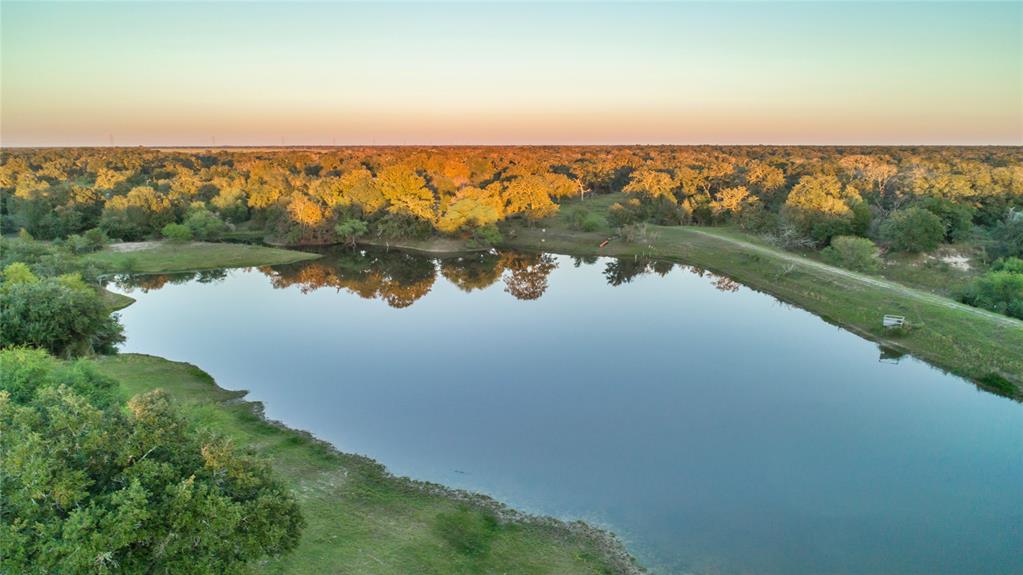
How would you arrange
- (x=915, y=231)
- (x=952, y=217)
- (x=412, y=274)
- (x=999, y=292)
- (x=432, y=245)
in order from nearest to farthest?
(x=999, y=292)
(x=915, y=231)
(x=952, y=217)
(x=412, y=274)
(x=432, y=245)

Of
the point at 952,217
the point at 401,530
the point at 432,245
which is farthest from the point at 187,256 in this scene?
the point at 952,217

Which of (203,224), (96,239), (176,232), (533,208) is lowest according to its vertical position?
(96,239)

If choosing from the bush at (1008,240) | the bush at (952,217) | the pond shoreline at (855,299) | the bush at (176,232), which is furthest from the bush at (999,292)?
the bush at (176,232)

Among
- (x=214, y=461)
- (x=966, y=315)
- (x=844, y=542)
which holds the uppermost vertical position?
(x=214, y=461)

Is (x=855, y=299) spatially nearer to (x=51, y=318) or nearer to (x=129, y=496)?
(x=129, y=496)

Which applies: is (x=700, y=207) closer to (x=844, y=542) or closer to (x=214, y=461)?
(x=844, y=542)

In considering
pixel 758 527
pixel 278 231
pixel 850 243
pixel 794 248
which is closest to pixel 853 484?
pixel 758 527
